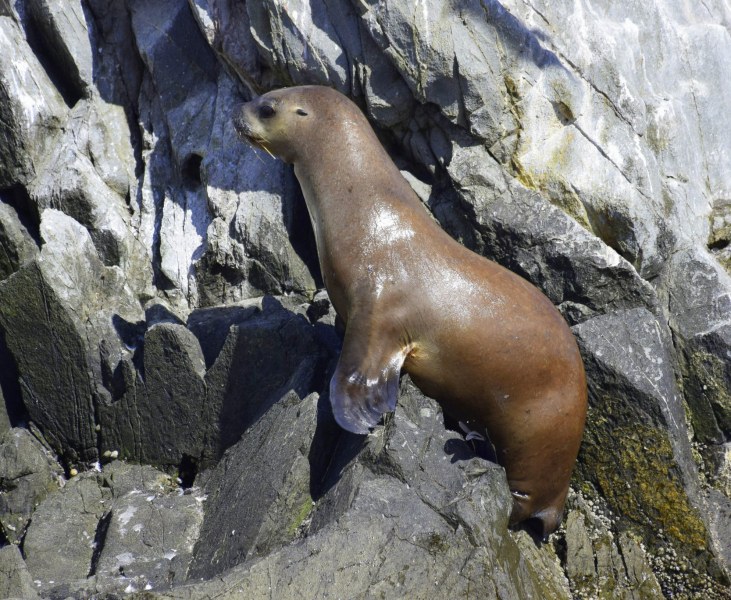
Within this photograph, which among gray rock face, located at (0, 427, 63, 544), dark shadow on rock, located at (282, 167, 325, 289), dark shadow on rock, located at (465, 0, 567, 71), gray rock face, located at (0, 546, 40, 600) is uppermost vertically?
dark shadow on rock, located at (465, 0, 567, 71)

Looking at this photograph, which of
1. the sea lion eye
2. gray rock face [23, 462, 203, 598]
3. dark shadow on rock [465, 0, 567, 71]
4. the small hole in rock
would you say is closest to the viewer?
gray rock face [23, 462, 203, 598]

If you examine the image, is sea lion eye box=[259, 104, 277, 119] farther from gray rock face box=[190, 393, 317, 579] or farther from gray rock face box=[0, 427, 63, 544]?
gray rock face box=[0, 427, 63, 544]

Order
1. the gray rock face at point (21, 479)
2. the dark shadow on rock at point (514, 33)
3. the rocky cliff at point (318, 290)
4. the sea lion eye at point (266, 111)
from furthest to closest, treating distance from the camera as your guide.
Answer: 1. the dark shadow on rock at point (514, 33)
2. the sea lion eye at point (266, 111)
3. the gray rock face at point (21, 479)
4. the rocky cliff at point (318, 290)

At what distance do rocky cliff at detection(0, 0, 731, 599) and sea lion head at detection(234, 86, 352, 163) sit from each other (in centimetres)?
87

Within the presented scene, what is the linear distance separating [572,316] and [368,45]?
7.62ft

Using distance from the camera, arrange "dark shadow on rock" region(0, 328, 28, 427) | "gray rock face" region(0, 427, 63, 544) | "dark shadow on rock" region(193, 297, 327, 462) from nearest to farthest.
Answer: "gray rock face" region(0, 427, 63, 544), "dark shadow on rock" region(193, 297, 327, 462), "dark shadow on rock" region(0, 328, 28, 427)

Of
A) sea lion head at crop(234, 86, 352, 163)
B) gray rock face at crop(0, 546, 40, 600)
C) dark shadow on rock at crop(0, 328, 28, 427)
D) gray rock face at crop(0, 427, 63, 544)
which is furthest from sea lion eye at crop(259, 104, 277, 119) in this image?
gray rock face at crop(0, 546, 40, 600)

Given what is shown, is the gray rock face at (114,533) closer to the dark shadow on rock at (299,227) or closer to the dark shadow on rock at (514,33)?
the dark shadow on rock at (299,227)

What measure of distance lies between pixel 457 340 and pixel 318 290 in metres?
2.03

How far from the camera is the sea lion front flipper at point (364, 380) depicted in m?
4.44

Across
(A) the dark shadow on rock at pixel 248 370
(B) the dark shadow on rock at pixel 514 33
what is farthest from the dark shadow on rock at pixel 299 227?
(B) the dark shadow on rock at pixel 514 33

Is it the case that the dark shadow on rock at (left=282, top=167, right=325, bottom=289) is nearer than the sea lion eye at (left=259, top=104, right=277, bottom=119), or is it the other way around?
the sea lion eye at (left=259, top=104, right=277, bottom=119)

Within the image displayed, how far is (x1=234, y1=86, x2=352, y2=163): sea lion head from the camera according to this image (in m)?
5.50

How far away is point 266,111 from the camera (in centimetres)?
A: 563
